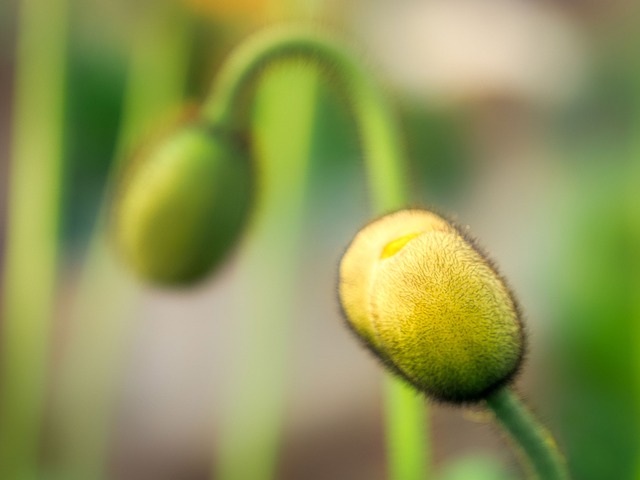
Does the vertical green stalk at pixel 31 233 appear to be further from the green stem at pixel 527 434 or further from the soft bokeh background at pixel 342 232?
the green stem at pixel 527 434


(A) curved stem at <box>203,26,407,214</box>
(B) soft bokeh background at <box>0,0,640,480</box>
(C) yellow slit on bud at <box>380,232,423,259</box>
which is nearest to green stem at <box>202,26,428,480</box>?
(A) curved stem at <box>203,26,407,214</box>

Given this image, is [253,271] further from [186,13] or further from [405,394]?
[405,394]

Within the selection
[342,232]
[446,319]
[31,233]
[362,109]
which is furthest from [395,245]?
[31,233]

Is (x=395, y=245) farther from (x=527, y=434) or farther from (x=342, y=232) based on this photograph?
(x=342, y=232)

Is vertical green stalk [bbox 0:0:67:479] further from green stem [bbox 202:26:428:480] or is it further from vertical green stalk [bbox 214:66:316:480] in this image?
green stem [bbox 202:26:428:480]

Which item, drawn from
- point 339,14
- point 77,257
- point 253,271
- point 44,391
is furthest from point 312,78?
point 44,391
